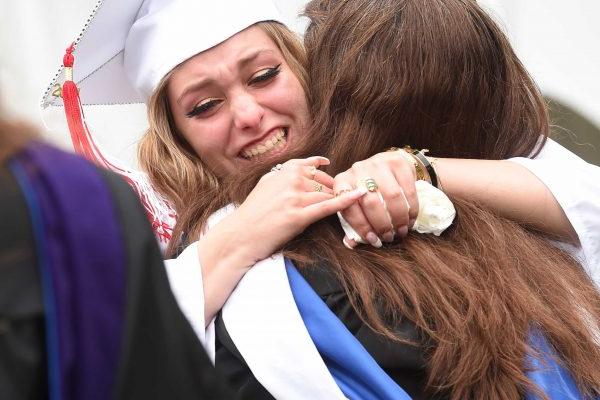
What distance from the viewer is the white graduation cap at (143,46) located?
192cm

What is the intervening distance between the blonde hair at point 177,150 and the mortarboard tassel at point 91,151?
0.02 metres

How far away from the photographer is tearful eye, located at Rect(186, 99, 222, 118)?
1.92 meters

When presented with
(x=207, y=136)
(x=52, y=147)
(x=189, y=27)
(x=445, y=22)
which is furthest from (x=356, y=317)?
(x=189, y=27)

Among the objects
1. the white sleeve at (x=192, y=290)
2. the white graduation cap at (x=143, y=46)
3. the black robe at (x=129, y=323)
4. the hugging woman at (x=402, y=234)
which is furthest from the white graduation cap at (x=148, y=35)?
the black robe at (x=129, y=323)

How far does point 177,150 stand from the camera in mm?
2043

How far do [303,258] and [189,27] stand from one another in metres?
0.88

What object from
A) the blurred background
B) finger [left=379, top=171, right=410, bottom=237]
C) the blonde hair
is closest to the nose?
the blonde hair

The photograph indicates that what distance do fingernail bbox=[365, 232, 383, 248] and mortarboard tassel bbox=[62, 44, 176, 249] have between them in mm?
750

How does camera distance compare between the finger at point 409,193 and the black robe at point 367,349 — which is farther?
the finger at point 409,193

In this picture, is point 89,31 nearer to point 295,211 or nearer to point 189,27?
point 189,27

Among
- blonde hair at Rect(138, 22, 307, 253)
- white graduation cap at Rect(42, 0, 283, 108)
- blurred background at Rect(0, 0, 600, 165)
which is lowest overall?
blurred background at Rect(0, 0, 600, 165)

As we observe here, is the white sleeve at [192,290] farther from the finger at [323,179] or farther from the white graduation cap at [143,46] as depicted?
the white graduation cap at [143,46]

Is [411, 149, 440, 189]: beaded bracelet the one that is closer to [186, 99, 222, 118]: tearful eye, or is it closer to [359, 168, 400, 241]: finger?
[359, 168, 400, 241]: finger

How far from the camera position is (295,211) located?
1315 millimetres
